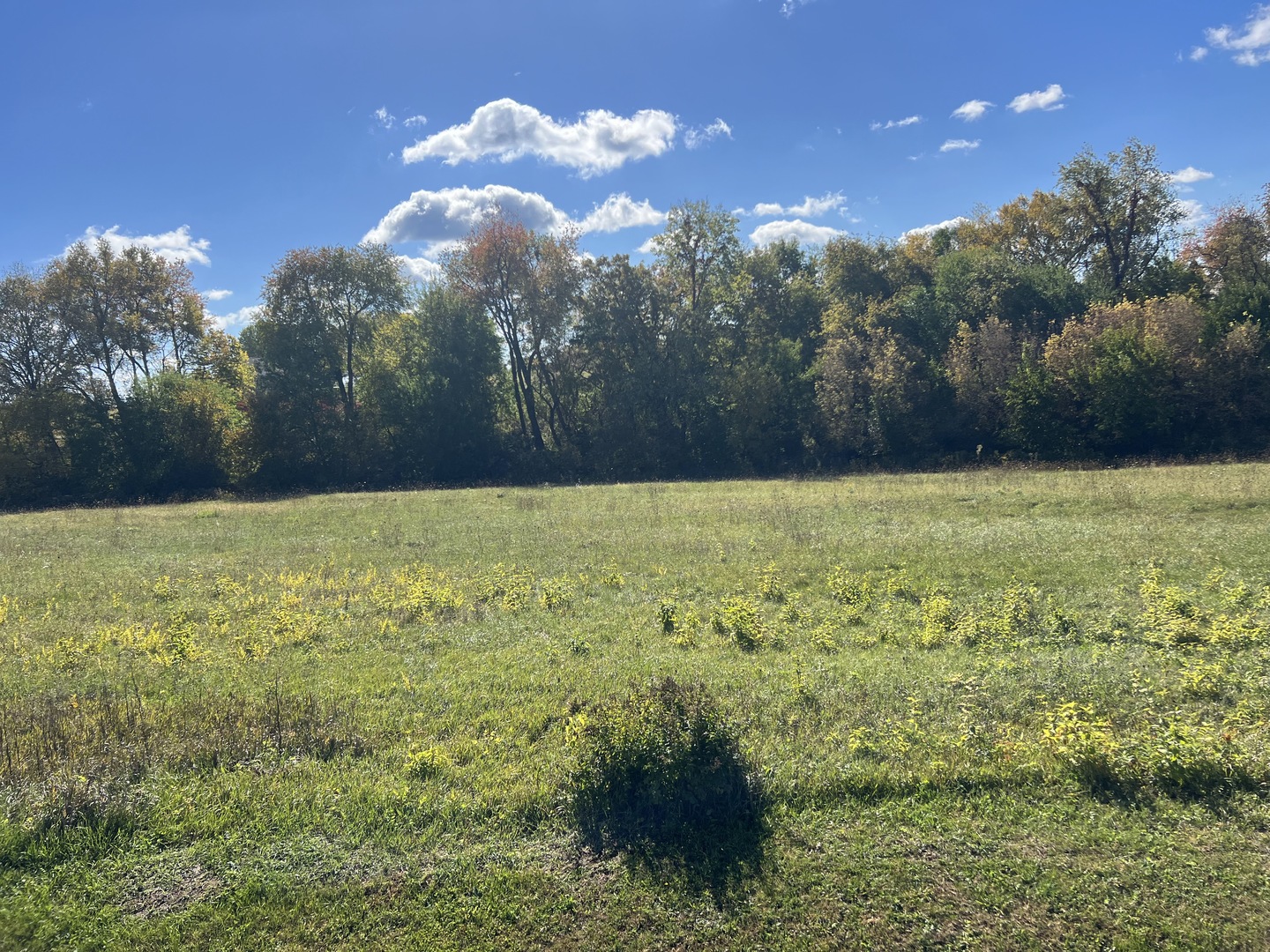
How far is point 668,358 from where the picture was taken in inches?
1944

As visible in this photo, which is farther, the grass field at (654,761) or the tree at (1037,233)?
the tree at (1037,233)

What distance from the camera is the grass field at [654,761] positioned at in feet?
15.0

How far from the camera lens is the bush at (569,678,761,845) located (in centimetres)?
552

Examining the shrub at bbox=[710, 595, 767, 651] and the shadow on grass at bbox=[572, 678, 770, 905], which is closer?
the shadow on grass at bbox=[572, 678, 770, 905]

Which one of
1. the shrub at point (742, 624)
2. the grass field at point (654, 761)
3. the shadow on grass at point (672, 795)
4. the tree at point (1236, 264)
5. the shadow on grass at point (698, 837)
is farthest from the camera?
the tree at point (1236, 264)

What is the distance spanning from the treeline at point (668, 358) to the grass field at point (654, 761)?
95.2 ft

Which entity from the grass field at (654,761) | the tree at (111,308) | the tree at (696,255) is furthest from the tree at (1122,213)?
the tree at (111,308)

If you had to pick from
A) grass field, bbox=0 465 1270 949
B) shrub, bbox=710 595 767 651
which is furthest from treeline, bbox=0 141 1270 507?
shrub, bbox=710 595 767 651

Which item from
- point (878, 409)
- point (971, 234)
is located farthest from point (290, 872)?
point (971, 234)

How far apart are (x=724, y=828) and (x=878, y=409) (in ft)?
135

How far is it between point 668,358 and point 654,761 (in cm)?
4490

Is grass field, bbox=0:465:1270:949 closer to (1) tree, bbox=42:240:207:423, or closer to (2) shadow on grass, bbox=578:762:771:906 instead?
(2) shadow on grass, bbox=578:762:771:906

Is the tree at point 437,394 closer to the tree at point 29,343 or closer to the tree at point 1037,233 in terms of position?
the tree at point 29,343

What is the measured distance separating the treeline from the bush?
38524 millimetres
